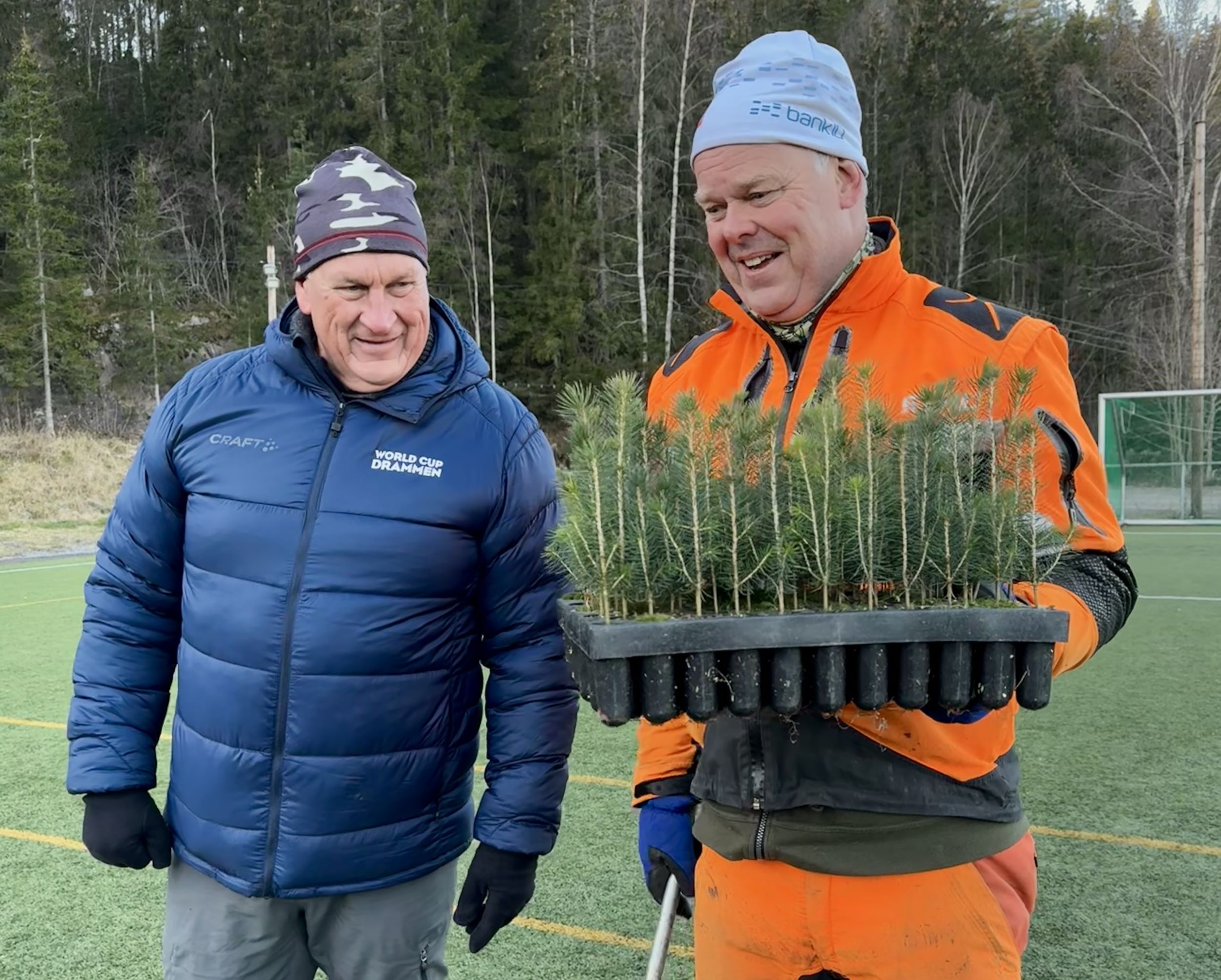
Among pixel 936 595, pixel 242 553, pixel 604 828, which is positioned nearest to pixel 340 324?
pixel 242 553

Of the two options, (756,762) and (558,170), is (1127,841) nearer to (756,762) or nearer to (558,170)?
(756,762)

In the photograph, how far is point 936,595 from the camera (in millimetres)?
1289

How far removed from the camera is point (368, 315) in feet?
6.03

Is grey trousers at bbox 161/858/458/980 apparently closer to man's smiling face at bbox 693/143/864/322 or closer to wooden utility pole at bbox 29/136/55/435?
man's smiling face at bbox 693/143/864/322

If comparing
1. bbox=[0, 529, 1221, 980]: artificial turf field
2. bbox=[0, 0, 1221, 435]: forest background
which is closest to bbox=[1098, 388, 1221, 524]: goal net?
bbox=[0, 529, 1221, 980]: artificial turf field

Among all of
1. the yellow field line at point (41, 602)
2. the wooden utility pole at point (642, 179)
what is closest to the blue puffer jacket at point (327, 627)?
the yellow field line at point (41, 602)

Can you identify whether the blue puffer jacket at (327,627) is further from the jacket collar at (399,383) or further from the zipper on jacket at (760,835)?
the zipper on jacket at (760,835)

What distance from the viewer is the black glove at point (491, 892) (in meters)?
1.86

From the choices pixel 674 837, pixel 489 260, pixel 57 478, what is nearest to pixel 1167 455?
pixel 674 837

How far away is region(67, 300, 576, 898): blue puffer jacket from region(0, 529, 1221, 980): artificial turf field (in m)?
1.36

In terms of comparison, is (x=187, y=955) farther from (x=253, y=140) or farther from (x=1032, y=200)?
(x=253, y=140)

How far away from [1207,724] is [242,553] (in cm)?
508

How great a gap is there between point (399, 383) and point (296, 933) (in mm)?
998

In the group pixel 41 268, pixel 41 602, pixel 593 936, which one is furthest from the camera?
pixel 41 268
